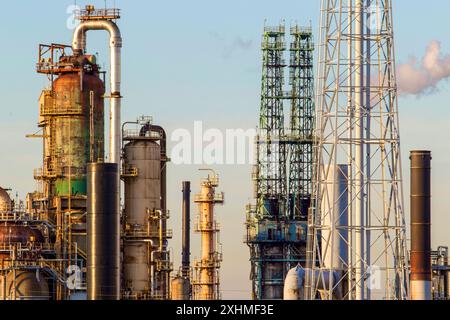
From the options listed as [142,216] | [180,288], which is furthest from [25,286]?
[180,288]

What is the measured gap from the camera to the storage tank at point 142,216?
268ft

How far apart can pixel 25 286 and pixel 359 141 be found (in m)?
22.2

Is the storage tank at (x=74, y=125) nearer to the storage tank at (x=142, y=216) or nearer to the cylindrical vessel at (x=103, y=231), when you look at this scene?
the storage tank at (x=142, y=216)

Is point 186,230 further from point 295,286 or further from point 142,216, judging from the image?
point 295,286

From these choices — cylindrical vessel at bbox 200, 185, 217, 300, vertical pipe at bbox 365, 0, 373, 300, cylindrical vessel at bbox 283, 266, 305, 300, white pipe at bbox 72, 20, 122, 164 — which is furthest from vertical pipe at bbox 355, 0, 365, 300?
cylindrical vessel at bbox 200, 185, 217, 300

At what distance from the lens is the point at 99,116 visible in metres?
84.2

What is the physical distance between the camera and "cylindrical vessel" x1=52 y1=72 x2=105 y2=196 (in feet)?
273

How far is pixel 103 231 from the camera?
7250 cm

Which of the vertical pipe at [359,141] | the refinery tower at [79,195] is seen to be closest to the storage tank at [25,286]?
the refinery tower at [79,195]

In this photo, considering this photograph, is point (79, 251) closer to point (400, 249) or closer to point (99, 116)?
point (99, 116)

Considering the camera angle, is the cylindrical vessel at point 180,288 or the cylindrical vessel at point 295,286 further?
the cylindrical vessel at point 180,288

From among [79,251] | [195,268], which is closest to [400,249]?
[79,251]

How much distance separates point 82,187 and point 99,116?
4.08 meters
